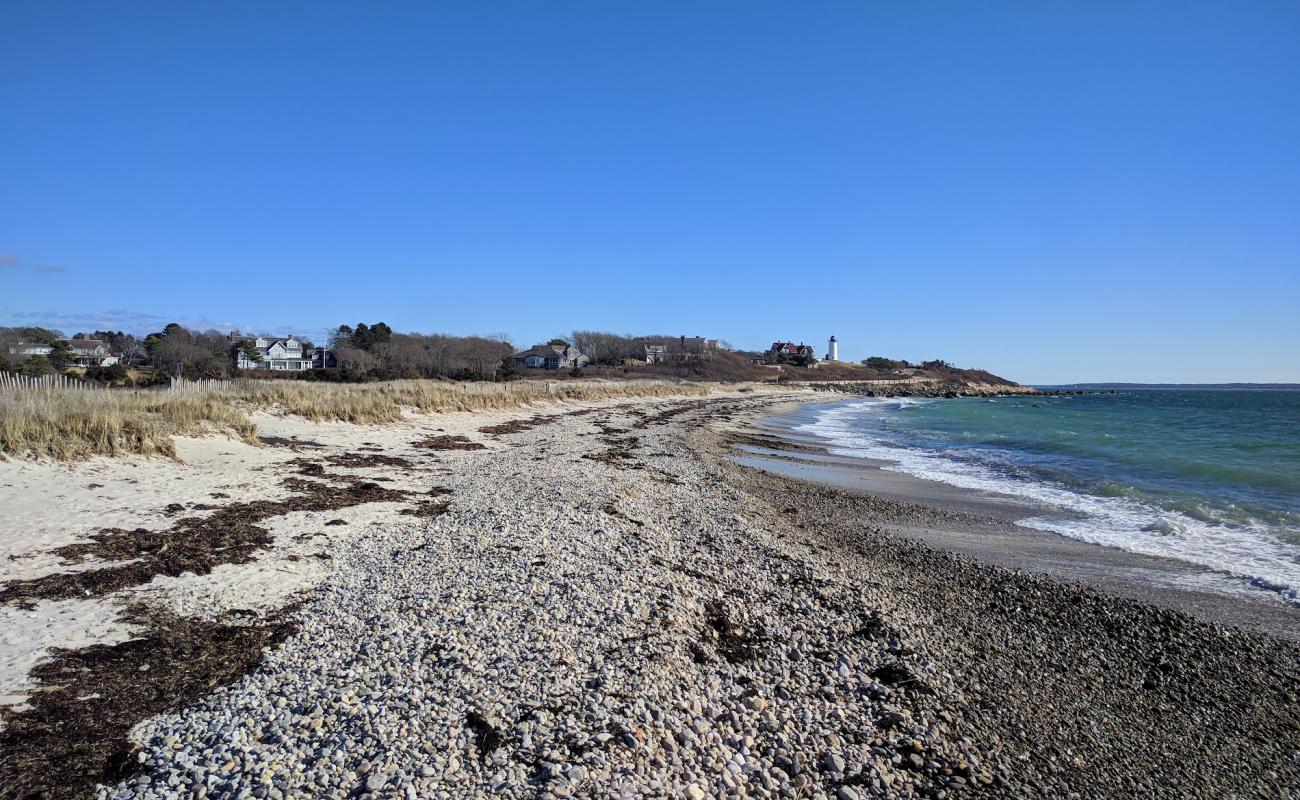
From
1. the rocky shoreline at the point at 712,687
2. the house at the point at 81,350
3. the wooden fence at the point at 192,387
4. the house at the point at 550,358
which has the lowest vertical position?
the rocky shoreline at the point at 712,687

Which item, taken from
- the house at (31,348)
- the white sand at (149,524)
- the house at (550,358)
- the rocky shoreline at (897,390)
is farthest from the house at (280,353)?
the rocky shoreline at (897,390)

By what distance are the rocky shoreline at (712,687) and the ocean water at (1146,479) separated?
3538 mm

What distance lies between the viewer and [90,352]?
54.7 meters

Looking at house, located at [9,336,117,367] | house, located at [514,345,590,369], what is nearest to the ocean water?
house, located at [9,336,117,367]

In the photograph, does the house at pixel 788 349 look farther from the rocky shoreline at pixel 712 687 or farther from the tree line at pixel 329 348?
the rocky shoreline at pixel 712 687

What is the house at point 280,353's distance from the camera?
230 feet

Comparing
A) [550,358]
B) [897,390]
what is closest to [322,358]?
[550,358]

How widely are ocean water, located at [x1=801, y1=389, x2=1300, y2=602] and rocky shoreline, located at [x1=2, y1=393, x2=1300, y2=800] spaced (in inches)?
139

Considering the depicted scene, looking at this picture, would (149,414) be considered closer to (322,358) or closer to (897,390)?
(322,358)

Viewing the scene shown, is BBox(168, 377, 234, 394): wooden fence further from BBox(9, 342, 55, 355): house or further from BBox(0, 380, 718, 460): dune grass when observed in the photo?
BBox(9, 342, 55, 355): house

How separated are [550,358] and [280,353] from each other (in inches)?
1375

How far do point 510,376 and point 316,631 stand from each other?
54.0 meters

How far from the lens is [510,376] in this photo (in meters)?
58.3

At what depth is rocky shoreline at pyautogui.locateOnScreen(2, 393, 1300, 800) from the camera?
3.73 metres
